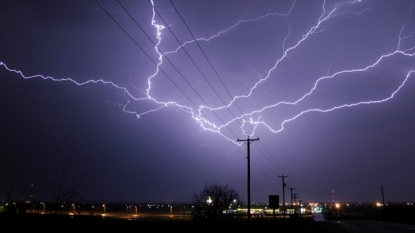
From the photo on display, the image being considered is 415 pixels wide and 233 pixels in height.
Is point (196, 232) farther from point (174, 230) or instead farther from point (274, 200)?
point (274, 200)

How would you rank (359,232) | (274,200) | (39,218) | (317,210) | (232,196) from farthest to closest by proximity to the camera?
(317,210)
(274,200)
(359,232)
(232,196)
(39,218)

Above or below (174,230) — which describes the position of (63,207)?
above

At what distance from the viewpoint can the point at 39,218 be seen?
9.30 metres

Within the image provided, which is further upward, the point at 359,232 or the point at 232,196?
the point at 232,196

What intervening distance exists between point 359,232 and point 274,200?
7695mm

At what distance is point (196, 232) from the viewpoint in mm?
18344

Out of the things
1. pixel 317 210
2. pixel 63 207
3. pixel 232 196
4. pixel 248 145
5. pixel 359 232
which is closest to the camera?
pixel 63 207

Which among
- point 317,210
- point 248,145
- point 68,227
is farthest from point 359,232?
point 317,210

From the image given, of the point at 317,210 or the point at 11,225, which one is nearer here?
the point at 11,225

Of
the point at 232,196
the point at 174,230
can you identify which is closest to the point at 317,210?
the point at 232,196

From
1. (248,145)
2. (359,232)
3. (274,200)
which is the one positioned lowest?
(359,232)

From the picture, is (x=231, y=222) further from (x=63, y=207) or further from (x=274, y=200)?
(x=63, y=207)

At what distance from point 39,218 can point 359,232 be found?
23314 mm

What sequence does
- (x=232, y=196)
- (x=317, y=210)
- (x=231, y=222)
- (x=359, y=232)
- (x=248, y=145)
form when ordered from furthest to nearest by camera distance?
(x=317, y=210) < (x=248, y=145) < (x=359, y=232) < (x=232, y=196) < (x=231, y=222)
